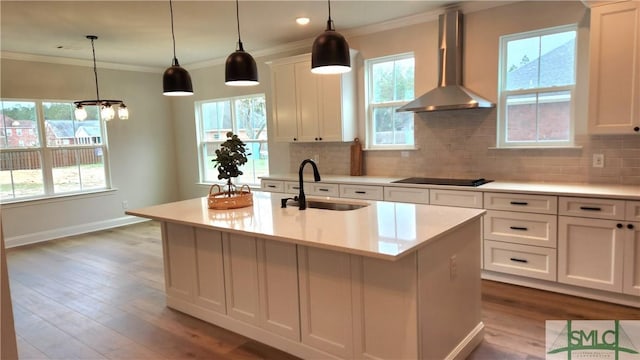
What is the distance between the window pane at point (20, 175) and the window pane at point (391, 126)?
476 centimetres

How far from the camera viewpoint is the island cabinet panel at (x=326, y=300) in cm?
229

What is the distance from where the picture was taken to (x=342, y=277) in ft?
7.50

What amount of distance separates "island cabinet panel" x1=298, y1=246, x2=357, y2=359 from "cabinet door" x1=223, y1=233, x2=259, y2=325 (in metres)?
0.40

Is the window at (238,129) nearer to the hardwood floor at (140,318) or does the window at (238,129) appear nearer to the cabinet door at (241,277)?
the hardwood floor at (140,318)

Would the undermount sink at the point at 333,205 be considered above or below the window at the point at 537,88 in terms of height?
below

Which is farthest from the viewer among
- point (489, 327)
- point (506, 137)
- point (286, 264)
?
point (506, 137)

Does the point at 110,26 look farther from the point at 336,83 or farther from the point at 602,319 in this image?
the point at 602,319

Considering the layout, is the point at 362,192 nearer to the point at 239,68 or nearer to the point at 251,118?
the point at 239,68

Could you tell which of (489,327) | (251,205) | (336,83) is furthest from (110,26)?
(489,327)

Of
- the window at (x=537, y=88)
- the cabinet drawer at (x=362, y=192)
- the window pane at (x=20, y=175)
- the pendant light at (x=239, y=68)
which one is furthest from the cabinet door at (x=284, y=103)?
the window pane at (x=20, y=175)

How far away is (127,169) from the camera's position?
6.83 metres

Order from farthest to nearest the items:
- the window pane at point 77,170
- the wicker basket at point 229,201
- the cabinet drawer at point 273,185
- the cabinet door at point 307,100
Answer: the window pane at point 77,170, the cabinet drawer at point 273,185, the cabinet door at point 307,100, the wicker basket at point 229,201

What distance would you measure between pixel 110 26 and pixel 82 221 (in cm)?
326

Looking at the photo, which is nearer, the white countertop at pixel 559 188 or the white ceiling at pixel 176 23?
the white countertop at pixel 559 188
